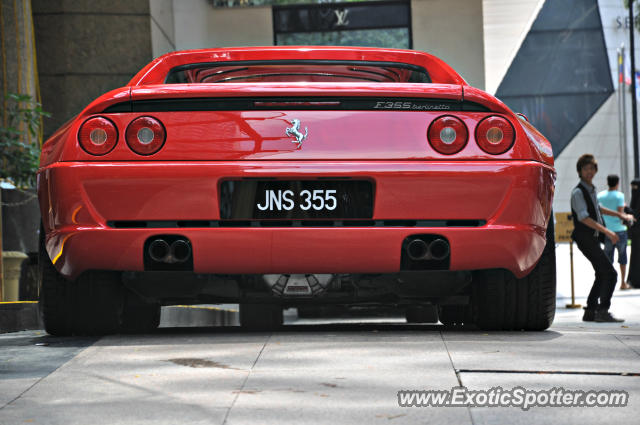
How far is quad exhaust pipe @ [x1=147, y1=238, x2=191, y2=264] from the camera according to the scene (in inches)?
161

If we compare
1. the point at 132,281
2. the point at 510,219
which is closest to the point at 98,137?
the point at 132,281

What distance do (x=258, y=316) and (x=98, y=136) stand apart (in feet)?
10.5

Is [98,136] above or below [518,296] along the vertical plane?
above

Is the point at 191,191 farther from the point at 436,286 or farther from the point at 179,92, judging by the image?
the point at 436,286

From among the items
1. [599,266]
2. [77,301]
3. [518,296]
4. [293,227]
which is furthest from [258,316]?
[293,227]

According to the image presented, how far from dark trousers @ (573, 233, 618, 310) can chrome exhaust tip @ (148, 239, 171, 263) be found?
4.91 metres

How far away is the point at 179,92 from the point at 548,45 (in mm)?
32668

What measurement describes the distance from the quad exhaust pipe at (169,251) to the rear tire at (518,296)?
140 centimetres

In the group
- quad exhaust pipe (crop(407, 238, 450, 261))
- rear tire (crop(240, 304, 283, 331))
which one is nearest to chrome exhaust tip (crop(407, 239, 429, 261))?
quad exhaust pipe (crop(407, 238, 450, 261))

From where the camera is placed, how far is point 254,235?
159 inches

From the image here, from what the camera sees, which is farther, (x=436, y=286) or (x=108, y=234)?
(x=436, y=286)

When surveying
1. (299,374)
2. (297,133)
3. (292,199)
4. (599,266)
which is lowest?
(599,266)

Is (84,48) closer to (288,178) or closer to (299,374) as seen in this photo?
(288,178)

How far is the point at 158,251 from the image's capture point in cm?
411
